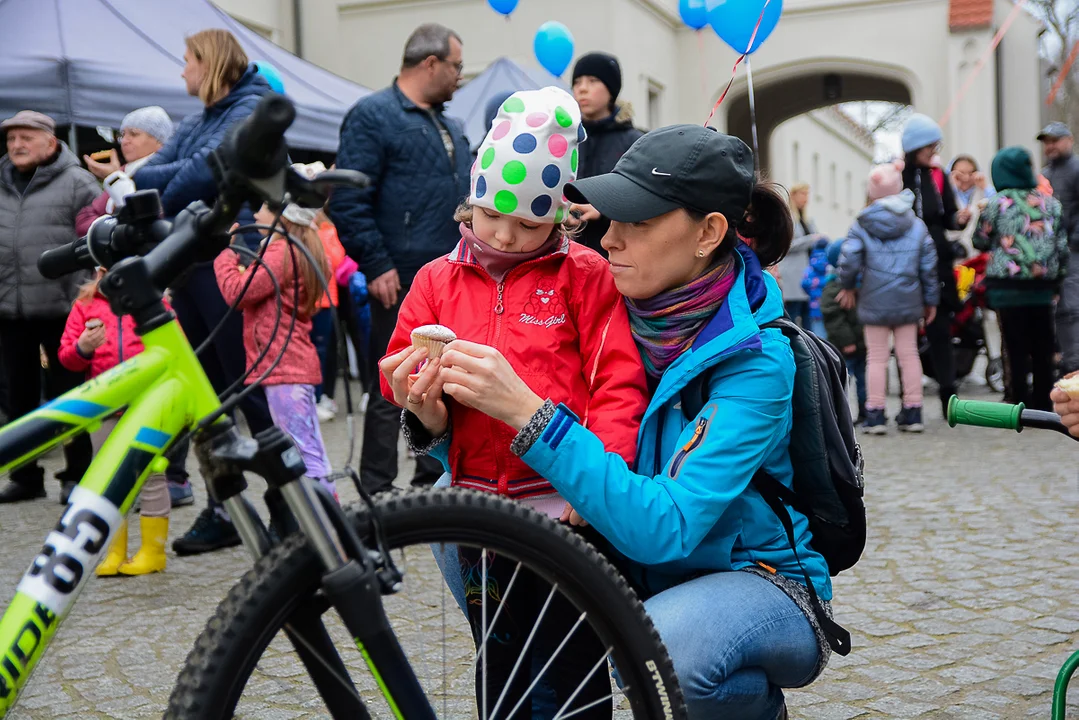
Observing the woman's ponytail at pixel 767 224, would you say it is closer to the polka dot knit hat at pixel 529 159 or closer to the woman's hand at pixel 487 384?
the polka dot knit hat at pixel 529 159

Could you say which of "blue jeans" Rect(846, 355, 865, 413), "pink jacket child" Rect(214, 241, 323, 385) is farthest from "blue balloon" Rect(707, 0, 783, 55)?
"blue jeans" Rect(846, 355, 865, 413)

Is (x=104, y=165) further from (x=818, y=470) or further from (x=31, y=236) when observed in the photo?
(x=818, y=470)

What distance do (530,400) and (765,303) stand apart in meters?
0.52

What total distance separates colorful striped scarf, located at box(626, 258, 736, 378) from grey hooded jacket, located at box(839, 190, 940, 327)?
19.9 ft

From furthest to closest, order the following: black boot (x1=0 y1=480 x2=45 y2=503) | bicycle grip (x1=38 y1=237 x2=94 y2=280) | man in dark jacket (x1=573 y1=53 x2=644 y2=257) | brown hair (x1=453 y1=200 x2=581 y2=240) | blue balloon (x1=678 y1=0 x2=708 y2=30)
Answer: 1. blue balloon (x1=678 y1=0 x2=708 y2=30)
2. black boot (x1=0 y1=480 x2=45 y2=503)
3. man in dark jacket (x1=573 y1=53 x2=644 y2=257)
4. brown hair (x1=453 y1=200 x2=581 y2=240)
5. bicycle grip (x1=38 y1=237 x2=94 y2=280)

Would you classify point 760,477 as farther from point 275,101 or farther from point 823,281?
point 823,281

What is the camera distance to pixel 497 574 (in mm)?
1894

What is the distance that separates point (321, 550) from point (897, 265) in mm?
6918

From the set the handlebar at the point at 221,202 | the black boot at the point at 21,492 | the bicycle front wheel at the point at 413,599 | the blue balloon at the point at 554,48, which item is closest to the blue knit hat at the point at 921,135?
the blue balloon at the point at 554,48

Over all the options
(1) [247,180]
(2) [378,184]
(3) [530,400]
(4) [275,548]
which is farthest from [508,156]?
(2) [378,184]

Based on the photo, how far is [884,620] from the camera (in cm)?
380

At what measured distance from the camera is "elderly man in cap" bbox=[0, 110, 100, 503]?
20.6 ft

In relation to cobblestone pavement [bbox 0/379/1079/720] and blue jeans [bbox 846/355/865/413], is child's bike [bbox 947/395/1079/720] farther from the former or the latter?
blue jeans [bbox 846/355/865/413]

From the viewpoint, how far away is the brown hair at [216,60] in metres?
4.63
